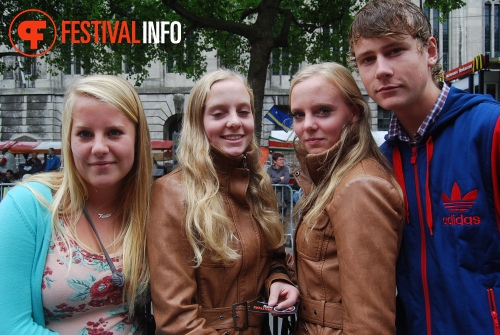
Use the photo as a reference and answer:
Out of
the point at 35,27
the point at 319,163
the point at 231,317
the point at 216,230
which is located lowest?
the point at 231,317

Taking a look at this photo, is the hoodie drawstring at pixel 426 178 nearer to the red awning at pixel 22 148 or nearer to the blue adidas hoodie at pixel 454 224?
the blue adidas hoodie at pixel 454 224

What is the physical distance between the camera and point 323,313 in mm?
1999

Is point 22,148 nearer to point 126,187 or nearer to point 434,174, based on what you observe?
point 126,187

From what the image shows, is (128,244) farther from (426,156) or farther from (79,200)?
(426,156)

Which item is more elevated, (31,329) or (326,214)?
(326,214)

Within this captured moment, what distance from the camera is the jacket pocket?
2010 mm

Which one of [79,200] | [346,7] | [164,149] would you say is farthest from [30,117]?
[79,200]

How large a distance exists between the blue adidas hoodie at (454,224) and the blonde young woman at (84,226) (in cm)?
127

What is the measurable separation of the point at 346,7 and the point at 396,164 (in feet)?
38.6

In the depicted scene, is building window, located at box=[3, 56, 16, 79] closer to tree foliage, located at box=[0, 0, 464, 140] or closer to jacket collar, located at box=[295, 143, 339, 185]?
tree foliage, located at box=[0, 0, 464, 140]

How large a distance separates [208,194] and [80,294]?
0.74 m

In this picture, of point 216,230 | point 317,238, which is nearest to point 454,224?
point 317,238

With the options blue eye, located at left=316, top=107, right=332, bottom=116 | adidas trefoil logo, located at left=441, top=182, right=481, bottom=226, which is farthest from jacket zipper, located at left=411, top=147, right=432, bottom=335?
blue eye, located at left=316, top=107, right=332, bottom=116

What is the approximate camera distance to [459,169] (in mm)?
1849
